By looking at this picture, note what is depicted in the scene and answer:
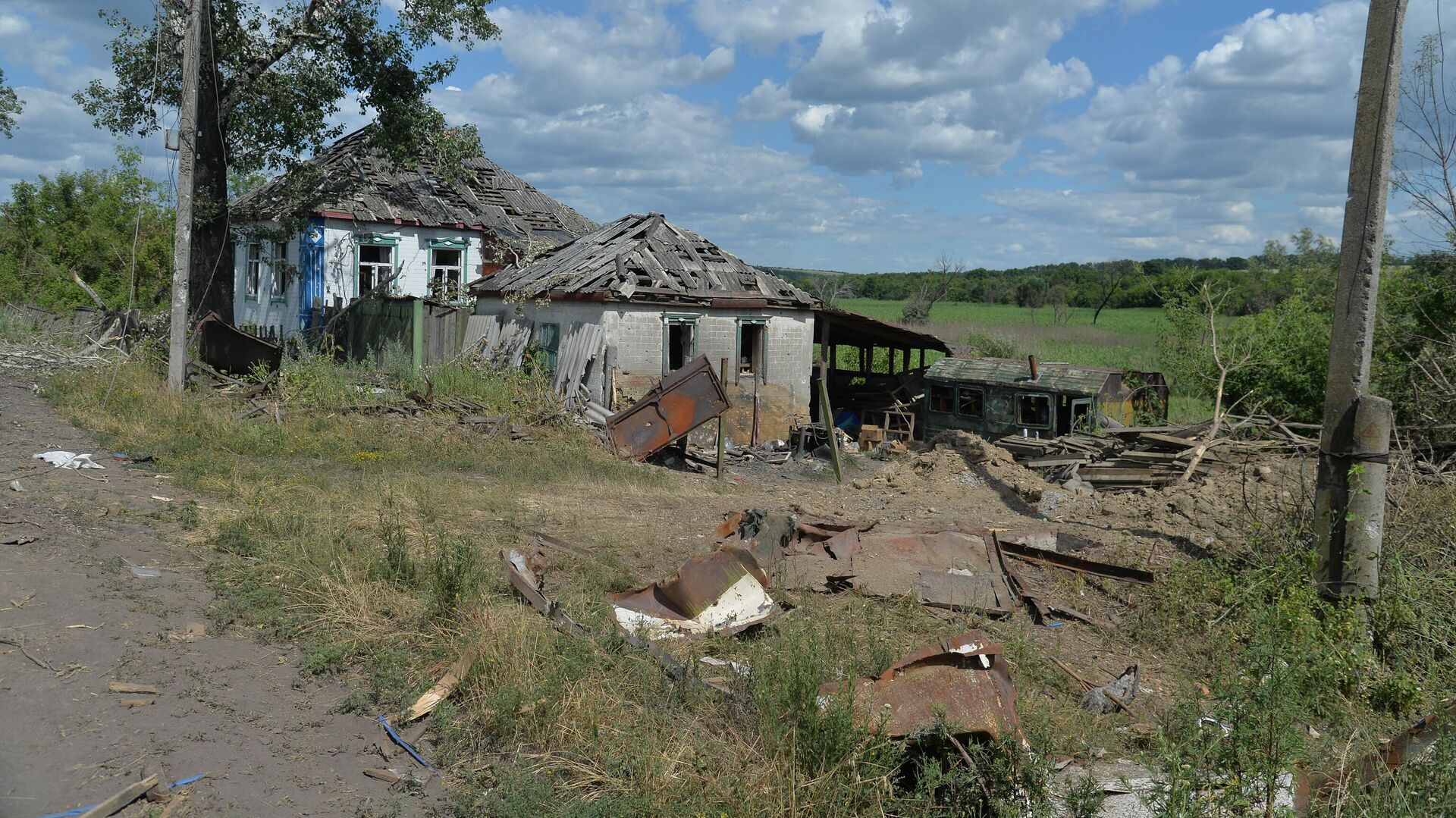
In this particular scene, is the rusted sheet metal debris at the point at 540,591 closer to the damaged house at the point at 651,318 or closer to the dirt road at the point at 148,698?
the dirt road at the point at 148,698

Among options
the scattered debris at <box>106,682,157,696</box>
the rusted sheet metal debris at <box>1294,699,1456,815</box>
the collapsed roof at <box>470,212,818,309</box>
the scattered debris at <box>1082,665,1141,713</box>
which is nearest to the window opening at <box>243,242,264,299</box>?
the collapsed roof at <box>470,212,818,309</box>

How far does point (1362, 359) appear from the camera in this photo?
680 centimetres

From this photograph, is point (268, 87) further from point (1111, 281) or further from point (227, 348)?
point (1111, 281)

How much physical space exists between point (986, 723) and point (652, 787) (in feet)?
4.93

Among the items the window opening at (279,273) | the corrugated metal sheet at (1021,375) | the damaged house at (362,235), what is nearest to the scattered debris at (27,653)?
the damaged house at (362,235)

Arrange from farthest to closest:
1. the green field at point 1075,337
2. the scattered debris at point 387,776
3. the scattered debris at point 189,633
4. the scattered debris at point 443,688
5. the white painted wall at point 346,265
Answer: the green field at point 1075,337 → the white painted wall at point 346,265 → the scattered debris at point 189,633 → the scattered debris at point 443,688 → the scattered debris at point 387,776

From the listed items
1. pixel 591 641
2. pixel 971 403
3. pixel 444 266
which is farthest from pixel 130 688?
pixel 444 266

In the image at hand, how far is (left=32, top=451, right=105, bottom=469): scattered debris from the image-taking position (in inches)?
391

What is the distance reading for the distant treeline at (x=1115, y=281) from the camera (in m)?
43.8

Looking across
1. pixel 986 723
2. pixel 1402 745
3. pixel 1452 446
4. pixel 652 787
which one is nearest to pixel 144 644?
pixel 652 787

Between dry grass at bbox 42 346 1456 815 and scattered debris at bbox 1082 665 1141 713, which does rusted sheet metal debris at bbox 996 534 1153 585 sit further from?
scattered debris at bbox 1082 665 1141 713

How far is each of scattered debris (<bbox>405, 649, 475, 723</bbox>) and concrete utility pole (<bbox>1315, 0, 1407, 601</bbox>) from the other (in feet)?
19.2

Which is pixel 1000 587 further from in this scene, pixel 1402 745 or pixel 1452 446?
pixel 1452 446

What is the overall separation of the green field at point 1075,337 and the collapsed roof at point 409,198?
11.8 metres
